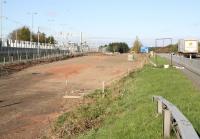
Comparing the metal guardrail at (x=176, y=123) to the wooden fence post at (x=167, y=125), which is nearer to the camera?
the metal guardrail at (x=176, y=123)

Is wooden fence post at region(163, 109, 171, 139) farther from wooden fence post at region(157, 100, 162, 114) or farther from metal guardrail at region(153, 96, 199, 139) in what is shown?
wooden fence post at region(157, 100, 162, 114)

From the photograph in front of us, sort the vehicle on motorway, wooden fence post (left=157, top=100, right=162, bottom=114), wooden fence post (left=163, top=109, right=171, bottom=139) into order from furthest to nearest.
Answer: the vehicle on motorway, wooden fence post (left=157, top=100, right=162, bottom=114), wooden fence post (left=163, top=109, right=171, bottom=139)

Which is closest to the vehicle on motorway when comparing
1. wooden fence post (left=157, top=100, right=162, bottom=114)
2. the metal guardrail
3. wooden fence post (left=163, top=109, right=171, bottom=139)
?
wooden fence post (left=157, top=100, right=162, bottom=114)

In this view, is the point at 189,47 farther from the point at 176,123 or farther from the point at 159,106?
the point at 176,123

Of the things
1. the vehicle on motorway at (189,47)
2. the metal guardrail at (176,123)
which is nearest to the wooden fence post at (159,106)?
the metal guardrail at (176,123)

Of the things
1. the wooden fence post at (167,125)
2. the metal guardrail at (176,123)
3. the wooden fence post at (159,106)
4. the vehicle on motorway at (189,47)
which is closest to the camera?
the metal guardrail at (176,123)

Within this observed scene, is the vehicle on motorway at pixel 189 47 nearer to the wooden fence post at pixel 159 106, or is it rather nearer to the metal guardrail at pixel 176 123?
the wooden fence post at pixel 159 106

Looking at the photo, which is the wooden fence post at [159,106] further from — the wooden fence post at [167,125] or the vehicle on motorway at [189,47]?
the vehicle on motorway at [189,47]

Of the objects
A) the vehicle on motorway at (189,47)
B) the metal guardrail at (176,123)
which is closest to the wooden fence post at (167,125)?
Result: the metal guardrail at (176,123)

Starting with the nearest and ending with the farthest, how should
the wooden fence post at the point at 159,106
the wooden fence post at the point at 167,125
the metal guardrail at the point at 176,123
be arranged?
the metal guardrail at the point at 176,123 → the wooden fence post at the point at 167,125 → the wooden fence post at the point at 159,106

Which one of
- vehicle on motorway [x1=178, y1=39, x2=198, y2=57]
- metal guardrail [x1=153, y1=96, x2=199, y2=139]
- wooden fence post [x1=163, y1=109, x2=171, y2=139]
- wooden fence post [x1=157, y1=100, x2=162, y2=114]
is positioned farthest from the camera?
vehicle on motorway [x1=178, y1=39, x2=198, y2=57]

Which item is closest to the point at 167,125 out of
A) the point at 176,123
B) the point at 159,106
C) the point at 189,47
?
the point at 176,123

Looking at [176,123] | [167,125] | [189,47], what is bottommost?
[167,125]

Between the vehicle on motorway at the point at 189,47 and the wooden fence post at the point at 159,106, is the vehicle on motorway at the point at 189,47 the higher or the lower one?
the higher one
